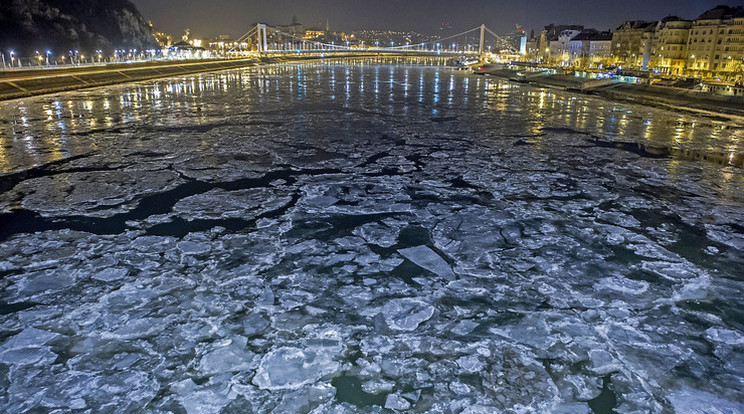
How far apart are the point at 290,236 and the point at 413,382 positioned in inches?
124

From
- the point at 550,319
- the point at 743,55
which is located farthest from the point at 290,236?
the point at 743,55

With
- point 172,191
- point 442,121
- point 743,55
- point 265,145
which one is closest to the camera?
point 172,191

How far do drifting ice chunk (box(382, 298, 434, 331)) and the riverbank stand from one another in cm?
2593

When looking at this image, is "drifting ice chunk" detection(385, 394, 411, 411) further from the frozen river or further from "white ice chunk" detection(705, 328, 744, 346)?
"white ice chunk" detection(705, 328, 744, 346)

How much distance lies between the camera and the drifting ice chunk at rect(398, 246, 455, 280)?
513 cm

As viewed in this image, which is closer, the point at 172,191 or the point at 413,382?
the point at 413,382

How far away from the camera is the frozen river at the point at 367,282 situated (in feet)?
11.1

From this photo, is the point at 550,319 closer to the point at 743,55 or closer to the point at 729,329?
the point at 729,329

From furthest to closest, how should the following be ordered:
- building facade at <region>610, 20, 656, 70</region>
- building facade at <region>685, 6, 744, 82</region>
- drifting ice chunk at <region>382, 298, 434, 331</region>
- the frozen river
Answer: building facade at <region>610, 20, 656, 70</region> < building facade at <region>685, 6, 744, 82</region> < drifting ice chunk at <region>382, 298, 434, 331</region> < the frozen river

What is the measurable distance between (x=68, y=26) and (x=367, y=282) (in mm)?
82367

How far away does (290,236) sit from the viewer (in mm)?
6090

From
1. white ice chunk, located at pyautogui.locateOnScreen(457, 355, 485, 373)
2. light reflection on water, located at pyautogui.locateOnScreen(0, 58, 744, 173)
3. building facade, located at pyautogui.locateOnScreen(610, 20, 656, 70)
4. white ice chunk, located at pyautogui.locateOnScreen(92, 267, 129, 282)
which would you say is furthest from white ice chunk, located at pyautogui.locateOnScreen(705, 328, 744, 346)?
building facade, located at pyautogui.locateOnScreen(610, 20, 656, 70)

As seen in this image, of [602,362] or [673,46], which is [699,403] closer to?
[602,362]

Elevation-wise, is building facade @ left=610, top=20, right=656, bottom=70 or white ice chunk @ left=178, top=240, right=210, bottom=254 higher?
building facade @ left=610, top=20, right=656, bottom=70
